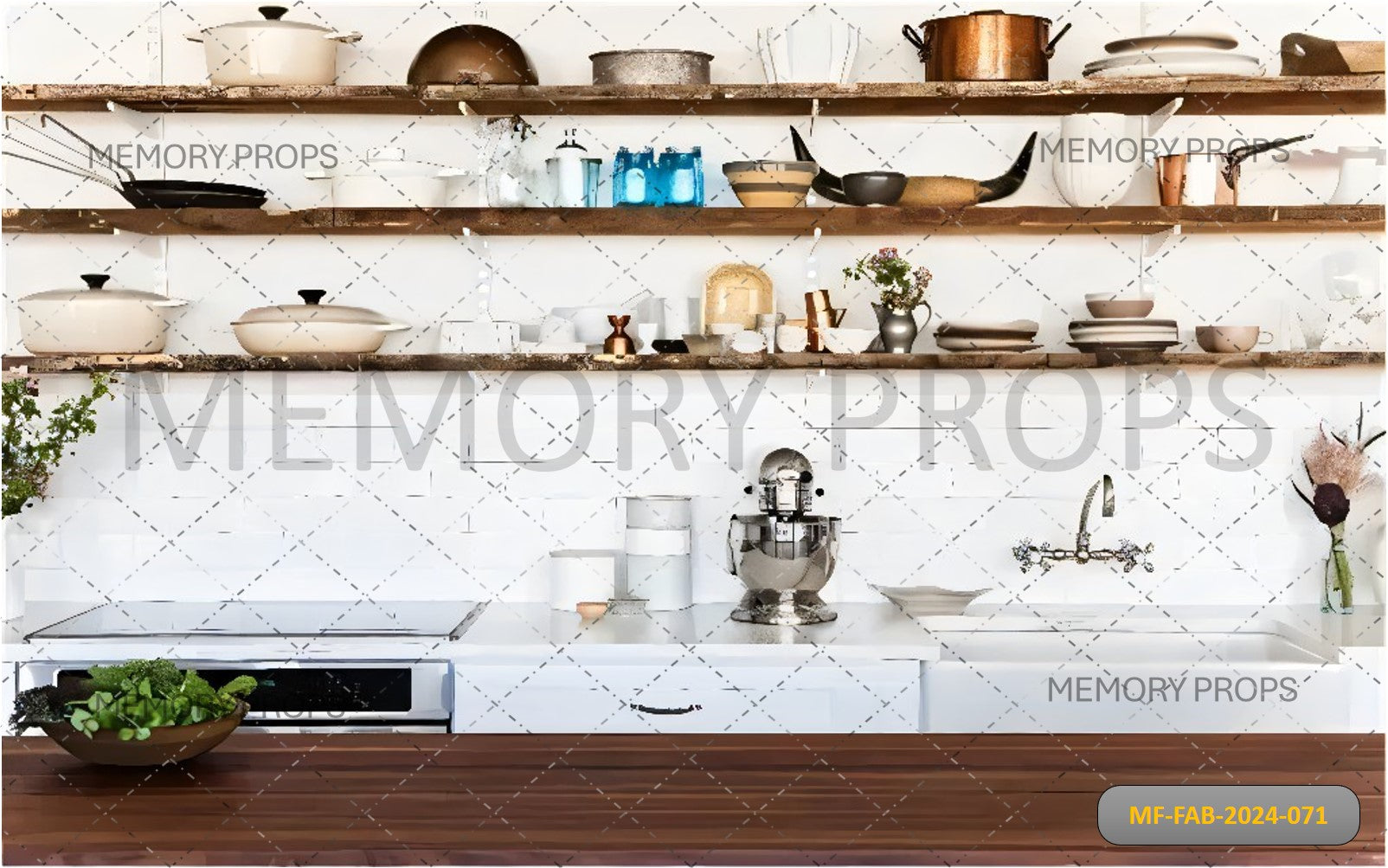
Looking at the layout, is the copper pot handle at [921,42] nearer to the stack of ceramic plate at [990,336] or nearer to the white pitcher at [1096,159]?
the white pitcher at [1096,159]

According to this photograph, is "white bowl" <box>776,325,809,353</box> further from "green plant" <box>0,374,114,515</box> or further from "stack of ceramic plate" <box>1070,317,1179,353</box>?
"green plant" <box>0,374,114,515</box>

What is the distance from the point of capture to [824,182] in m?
3.54

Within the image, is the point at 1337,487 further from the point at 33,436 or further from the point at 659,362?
the point at 33,436

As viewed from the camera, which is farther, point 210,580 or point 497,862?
point 210,580

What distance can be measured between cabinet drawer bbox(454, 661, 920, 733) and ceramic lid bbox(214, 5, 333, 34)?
1622 millimetres

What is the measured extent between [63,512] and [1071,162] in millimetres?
2681

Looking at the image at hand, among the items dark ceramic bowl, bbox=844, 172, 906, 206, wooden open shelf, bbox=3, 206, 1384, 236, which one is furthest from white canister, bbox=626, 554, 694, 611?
dark ceramic bowl, bbox=844, 172, 906, 206

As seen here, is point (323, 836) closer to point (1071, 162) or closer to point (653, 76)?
point (653, 76)

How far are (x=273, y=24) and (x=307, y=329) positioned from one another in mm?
724

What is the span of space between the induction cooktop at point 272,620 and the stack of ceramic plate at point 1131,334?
1.64m

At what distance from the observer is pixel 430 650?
3.06m

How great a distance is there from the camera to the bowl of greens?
182 centimetres

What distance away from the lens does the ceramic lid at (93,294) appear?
10.9ft

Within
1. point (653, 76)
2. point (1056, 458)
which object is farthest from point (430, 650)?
point (1056, 458)
